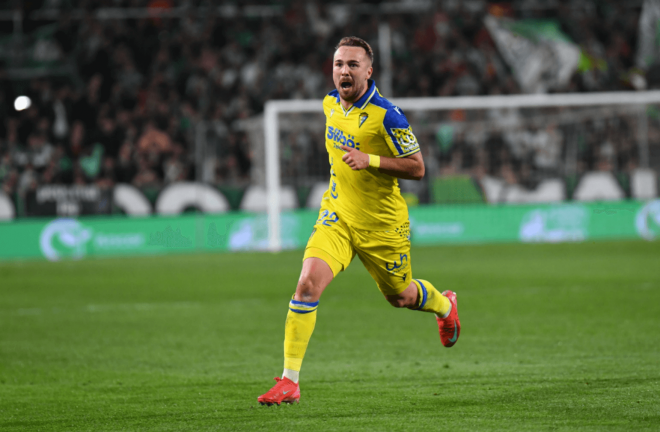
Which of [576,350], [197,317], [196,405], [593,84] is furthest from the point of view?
[593,84]

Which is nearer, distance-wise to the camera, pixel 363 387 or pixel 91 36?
pixel 363 387

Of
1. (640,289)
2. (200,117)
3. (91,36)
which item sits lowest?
(640,289)

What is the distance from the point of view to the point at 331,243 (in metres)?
5.73

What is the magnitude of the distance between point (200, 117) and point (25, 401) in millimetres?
17090

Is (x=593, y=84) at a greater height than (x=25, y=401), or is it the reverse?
(x=593, y=84)

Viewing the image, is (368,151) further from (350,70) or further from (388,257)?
(388,257)

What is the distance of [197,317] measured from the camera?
10000 mm

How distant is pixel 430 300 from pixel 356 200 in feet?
3.66

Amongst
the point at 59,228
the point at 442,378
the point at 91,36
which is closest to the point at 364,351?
the point at 442,378

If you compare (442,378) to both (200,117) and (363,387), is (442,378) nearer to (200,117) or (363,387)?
(363,387)

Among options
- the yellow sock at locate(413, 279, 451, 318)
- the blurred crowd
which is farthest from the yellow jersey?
the blurred crowd

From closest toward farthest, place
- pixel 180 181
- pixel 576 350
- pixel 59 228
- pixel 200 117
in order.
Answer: pixel 576 350, pixel 59 228, pixel 180 181, pixel 200 117

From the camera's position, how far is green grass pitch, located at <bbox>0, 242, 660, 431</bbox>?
5.00 m

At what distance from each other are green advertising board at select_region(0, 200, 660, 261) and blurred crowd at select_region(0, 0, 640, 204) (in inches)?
41.9
